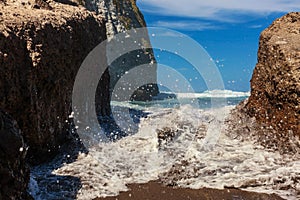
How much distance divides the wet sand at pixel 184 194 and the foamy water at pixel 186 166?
16 centimetres

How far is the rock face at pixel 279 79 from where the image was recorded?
666 cm

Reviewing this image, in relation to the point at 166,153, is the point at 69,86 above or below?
above

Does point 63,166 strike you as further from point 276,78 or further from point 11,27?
point 276,78

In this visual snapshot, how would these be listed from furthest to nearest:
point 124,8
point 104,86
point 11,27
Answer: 1. point 124,8
2. point 104,86
3. point 11,27

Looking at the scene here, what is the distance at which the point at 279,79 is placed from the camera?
700cm

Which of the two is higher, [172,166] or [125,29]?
[125,29]

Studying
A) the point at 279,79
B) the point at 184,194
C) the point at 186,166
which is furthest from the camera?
the point at 279,79

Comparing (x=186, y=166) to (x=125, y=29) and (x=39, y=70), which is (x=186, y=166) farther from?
(x=125, y=29)

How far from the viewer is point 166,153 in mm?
6871

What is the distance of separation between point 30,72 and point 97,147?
2227 millimetres

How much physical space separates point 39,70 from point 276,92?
4370 mm

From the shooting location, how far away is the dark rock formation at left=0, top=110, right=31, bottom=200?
347 cm

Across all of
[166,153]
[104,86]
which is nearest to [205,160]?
[166,153]

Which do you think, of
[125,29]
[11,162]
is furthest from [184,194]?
[125,29]
